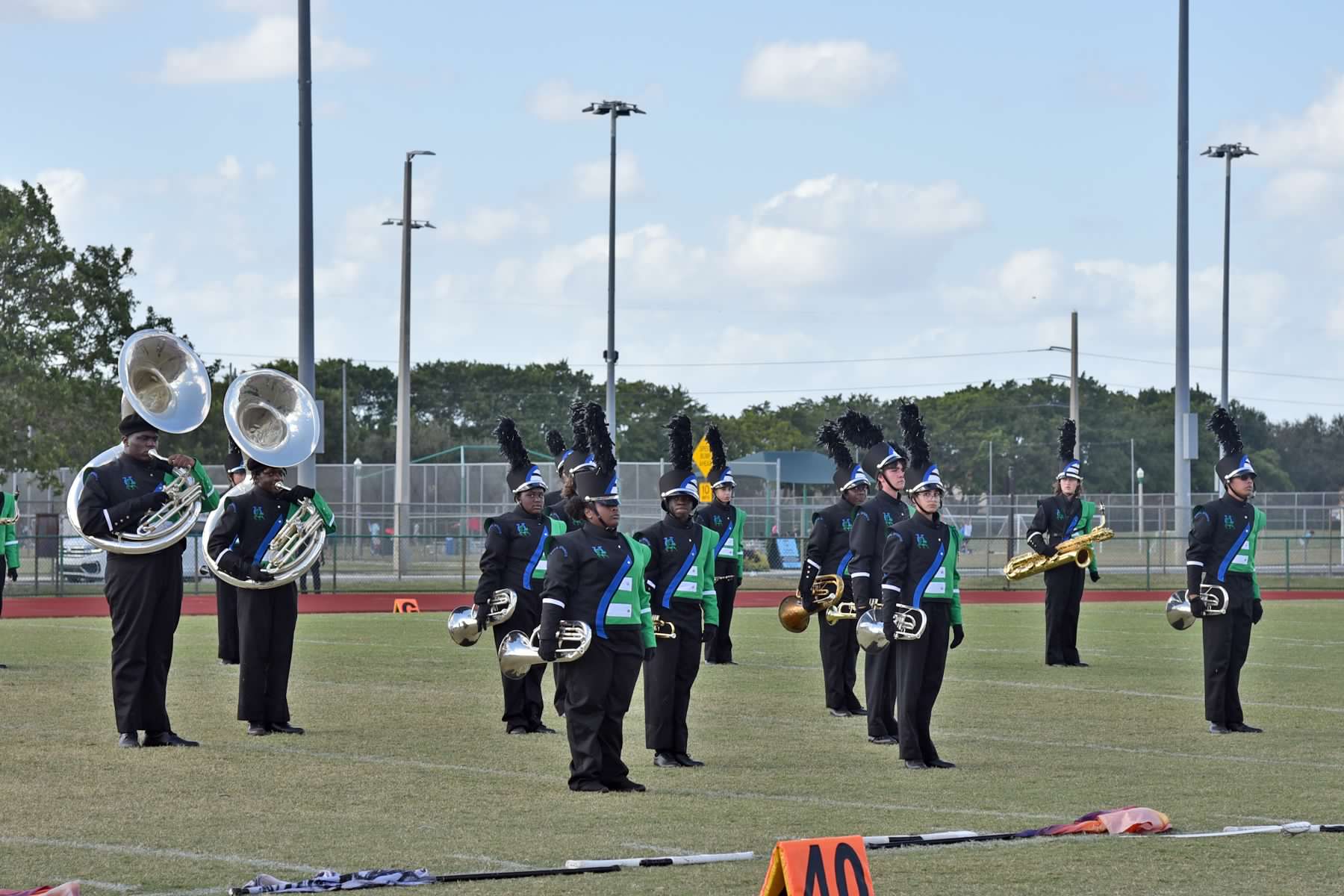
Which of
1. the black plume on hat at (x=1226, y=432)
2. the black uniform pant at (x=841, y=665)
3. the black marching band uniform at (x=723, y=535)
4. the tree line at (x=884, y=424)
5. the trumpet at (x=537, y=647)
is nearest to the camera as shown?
the trumpet at (x=537, y=647)

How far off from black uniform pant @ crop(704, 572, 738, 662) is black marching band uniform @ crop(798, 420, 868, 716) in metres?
2.10

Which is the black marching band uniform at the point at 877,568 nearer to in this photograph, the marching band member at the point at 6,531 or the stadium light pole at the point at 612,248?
the marching band member at the point at 6,531

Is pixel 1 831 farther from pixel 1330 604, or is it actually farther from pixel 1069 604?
pixel 1330 604

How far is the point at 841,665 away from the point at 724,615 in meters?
4.21

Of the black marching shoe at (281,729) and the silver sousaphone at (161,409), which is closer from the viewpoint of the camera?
the silver sousaphone at (161,409)

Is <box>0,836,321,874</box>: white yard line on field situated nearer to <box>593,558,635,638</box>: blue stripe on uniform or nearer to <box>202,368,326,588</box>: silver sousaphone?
<box>593,558,635,638</box>: blue stripe on uniform

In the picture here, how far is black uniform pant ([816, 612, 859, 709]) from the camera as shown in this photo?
49.4 ft

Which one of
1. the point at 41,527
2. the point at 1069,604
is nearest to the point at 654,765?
the point at 1069,604

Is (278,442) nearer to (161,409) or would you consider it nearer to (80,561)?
(161,409)

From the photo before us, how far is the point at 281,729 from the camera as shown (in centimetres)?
1315

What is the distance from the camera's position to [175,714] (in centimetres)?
1434

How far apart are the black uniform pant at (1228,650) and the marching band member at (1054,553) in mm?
5501

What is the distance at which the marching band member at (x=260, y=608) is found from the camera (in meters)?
13.0

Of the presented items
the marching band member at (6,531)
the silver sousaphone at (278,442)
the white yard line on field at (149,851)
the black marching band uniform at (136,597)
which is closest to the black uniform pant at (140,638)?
the black marching band uniform at (136,597)
